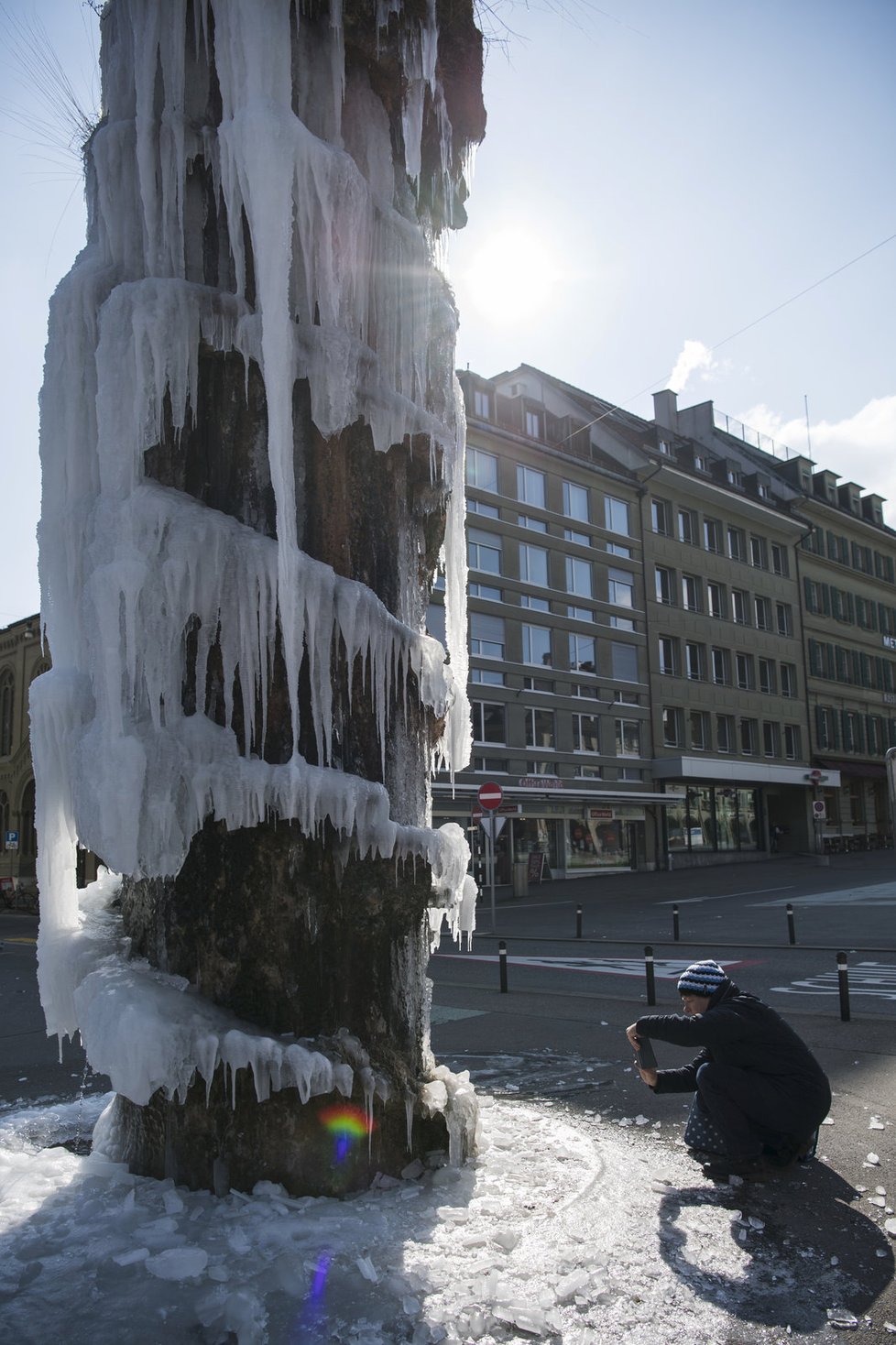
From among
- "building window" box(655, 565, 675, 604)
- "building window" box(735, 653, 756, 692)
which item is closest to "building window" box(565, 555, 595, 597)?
"building window" box(655, 565, 675, 604)

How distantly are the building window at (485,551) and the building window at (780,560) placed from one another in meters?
19.7

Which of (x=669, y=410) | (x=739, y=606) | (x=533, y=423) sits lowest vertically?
(x=739, y=606)

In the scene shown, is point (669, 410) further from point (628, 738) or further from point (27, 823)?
point (27, 823)

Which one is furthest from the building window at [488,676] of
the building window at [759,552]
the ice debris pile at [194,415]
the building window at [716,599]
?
the ice debris pile at [194,415]

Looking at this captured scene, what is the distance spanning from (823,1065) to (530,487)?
31.3 m

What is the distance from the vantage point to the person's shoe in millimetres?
4730

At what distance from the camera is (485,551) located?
35.0 m

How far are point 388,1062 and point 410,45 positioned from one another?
5228 mm

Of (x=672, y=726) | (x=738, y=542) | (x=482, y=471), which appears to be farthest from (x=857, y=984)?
(x=738, y=542)

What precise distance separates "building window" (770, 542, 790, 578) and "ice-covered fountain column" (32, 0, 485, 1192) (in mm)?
46480

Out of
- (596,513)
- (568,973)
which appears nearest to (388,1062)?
(568,973)

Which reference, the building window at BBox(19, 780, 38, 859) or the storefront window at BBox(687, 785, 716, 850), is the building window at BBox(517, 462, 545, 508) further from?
the building window at BBox(19, 780, 38, 859)

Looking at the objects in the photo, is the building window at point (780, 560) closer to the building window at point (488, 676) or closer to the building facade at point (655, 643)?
the building facade at point (655, 643)

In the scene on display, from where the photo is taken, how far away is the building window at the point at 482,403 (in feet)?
118
